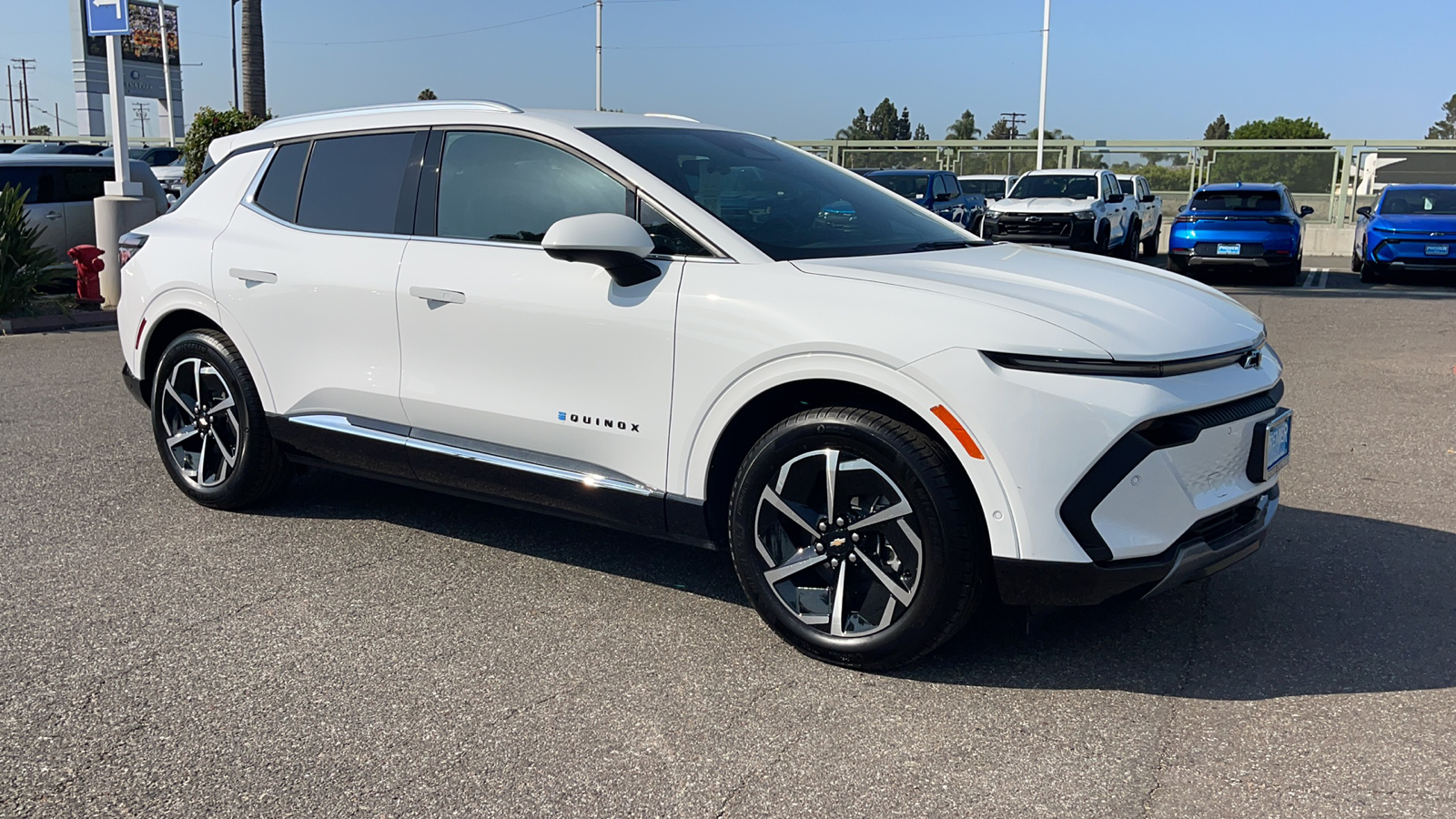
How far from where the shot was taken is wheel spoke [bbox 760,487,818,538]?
3613 millimetres

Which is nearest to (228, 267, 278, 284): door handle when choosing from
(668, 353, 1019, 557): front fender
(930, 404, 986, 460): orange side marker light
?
(668, 353, 1019, 557): front fender

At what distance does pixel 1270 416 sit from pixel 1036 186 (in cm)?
1879

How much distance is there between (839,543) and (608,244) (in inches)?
46.3

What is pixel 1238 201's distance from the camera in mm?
18312

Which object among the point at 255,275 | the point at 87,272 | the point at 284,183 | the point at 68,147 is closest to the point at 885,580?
the point at 255,275

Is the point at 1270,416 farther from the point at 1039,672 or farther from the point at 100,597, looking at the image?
the point at 100,597

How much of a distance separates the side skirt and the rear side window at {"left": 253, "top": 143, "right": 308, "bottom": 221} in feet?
2.89

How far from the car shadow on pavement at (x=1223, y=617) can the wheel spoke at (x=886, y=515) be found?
513 millimetres

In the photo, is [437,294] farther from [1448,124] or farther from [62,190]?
[1448,124]

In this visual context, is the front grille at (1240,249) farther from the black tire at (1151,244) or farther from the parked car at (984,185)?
the parked car at (984,185)

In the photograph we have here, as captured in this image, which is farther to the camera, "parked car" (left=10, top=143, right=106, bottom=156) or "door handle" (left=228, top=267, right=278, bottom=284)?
"parked car" (left=10, top=143, right=106, bottom=156)

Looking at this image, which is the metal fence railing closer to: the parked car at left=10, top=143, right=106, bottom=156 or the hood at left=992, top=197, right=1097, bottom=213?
the hood at left=992, top=197, right=1097, bottom=213

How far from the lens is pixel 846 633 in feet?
11.8

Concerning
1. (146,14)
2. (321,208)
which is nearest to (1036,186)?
(321,208)
